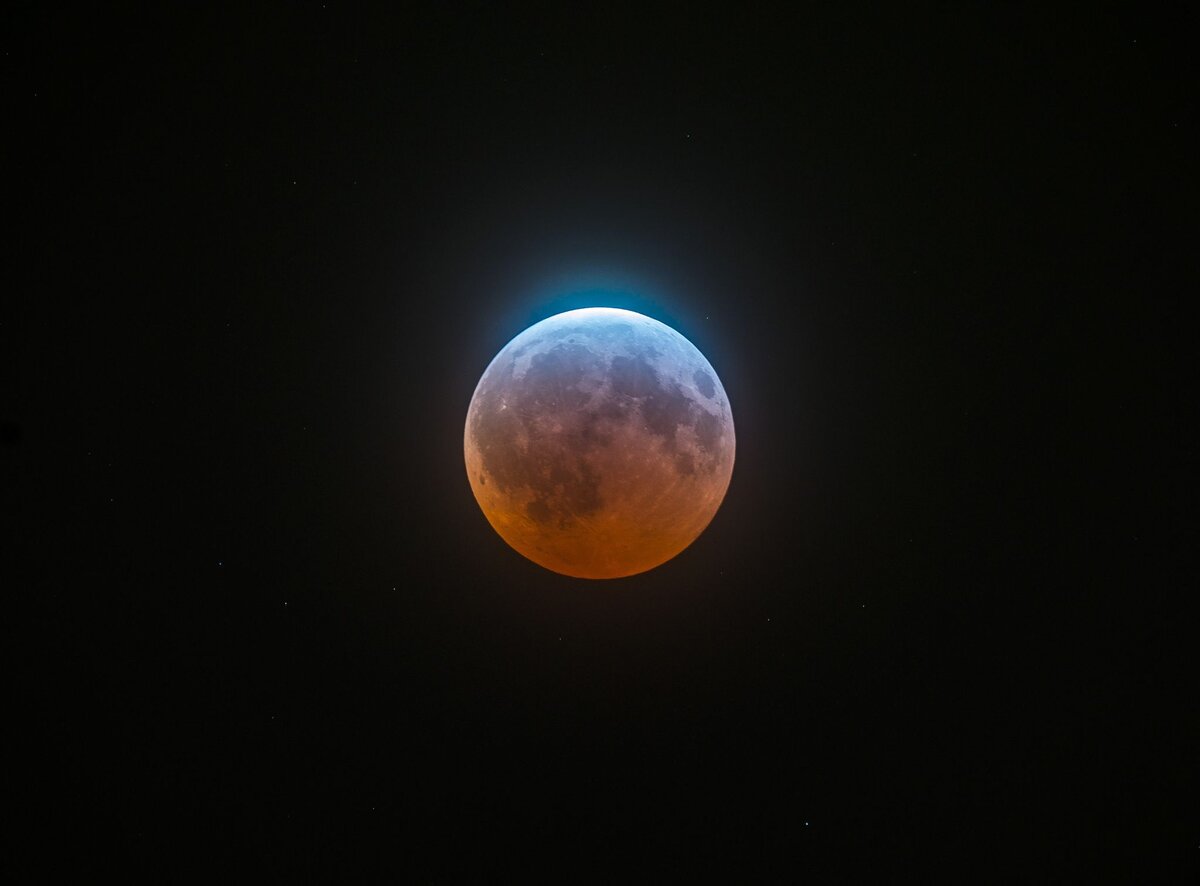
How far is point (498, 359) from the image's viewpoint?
5.71 meters

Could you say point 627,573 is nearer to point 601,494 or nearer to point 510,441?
point 601,494

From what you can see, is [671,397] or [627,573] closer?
[671,397]

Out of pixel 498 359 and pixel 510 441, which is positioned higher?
pixel 498 359

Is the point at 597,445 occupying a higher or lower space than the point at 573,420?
lower

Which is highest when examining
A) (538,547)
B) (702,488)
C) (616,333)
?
(616,333)

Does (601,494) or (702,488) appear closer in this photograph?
(601,494)

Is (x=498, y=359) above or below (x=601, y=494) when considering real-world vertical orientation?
above

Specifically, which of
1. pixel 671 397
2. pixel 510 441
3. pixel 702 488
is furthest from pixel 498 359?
pixel 702 488

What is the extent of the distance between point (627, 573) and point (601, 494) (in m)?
0.83

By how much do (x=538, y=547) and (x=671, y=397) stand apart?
1321 millimetres

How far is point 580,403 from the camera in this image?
5.11 meters

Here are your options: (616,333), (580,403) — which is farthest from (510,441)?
(616,333)

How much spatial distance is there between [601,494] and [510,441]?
69 cm

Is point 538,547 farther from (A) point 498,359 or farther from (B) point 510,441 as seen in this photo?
(A) point 498,359
